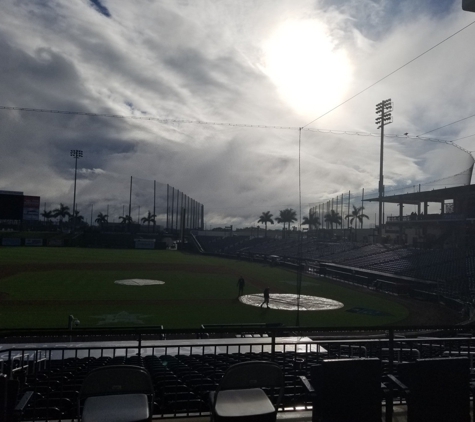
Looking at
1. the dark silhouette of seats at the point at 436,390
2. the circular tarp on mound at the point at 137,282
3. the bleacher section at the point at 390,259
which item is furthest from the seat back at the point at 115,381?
the circular tarp on mound at the point at 137,282

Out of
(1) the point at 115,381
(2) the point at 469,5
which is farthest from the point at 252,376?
(2) the point at 469,5

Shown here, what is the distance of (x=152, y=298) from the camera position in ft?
94.6

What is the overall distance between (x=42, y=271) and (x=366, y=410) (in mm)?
41393

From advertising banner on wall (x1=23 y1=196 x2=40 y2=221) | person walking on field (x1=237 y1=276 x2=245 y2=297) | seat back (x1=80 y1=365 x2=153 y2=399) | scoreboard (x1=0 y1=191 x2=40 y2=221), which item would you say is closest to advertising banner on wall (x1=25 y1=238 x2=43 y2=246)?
advertising banner on wall (x1=23 y1=196 x2=40 y2=221)

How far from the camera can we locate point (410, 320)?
24359mm

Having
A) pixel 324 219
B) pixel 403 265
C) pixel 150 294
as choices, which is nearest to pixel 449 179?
pixel 403 265

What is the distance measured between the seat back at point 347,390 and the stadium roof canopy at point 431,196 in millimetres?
35324

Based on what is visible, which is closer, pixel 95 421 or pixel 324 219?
pixel 95 421

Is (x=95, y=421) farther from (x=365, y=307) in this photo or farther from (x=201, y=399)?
(x=365, y=307)

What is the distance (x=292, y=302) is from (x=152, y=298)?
30.9 feet

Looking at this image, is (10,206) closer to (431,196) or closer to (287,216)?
(431,196)

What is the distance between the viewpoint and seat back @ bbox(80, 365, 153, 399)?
3900 mm

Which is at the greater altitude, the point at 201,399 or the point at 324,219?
the point at 324,219

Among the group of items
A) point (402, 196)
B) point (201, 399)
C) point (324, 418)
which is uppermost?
point (402, 196)
